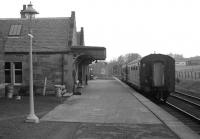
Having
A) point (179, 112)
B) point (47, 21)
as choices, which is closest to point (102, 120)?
point (179, 112)

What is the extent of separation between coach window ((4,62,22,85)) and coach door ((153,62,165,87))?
9.60 meters

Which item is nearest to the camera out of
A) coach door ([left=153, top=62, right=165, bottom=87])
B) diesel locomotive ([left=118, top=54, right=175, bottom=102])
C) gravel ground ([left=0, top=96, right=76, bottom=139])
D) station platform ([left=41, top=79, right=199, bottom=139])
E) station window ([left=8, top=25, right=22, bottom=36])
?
gravel ground ([left=0, top=96, right=76, bottom=139])

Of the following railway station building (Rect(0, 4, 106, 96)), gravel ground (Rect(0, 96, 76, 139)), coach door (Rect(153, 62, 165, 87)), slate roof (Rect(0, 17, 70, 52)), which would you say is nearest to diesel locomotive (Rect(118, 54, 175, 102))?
coach door (Rect(153, 62, 165, 87))

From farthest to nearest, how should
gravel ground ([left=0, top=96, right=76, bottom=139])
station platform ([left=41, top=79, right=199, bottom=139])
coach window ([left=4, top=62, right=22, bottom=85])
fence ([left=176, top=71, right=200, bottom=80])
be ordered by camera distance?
fence ([left=176, top=71, right=200, bottom=80]), coach window ([left=4, top=62, right=22, bottom=85]), station platform ([left=41, top=79, right=199, bottom=139]), gravel ground ([left=0, top=96, right=76, bottom=139])

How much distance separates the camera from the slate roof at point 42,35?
2423 cm

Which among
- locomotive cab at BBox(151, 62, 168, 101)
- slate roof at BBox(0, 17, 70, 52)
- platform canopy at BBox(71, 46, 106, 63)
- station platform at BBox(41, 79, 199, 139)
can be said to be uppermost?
slate roof at BBox(0, 17, 70, 52)

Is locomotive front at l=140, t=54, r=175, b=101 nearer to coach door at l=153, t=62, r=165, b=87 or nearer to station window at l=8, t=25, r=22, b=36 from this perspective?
coach door at l=153, t=62, r=165, b=87

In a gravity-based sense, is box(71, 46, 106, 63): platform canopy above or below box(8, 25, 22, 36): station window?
below

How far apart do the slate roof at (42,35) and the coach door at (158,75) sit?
6602 millimetres

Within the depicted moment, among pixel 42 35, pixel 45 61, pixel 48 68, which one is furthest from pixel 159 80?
pixel 42 35

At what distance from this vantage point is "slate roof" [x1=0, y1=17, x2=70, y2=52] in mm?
24234

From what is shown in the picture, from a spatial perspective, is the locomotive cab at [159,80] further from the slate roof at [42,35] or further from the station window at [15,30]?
the station window at [15,30]

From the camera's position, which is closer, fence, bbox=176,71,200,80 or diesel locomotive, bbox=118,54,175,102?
diesel locomotive, bbox=118,54,175,102

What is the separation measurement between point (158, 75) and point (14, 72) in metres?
10.2
